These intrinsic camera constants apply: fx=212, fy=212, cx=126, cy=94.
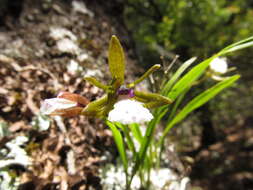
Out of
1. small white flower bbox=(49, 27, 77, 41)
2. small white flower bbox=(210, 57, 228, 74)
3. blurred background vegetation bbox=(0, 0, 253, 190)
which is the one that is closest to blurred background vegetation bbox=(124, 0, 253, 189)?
blurred background vegetation bbox=(0, 0, 253, 190)

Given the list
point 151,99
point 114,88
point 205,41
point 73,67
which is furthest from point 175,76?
point 205,41

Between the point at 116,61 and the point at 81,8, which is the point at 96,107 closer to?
the point at 116,61

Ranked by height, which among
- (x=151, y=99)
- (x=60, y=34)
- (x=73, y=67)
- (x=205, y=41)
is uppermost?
(x=205, y=41)

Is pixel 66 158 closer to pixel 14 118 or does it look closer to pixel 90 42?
pixel 14 118

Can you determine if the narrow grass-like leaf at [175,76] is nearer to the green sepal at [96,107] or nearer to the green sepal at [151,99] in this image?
the green sepal at [151,99]

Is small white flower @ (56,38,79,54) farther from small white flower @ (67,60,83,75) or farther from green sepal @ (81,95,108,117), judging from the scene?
green sepal @ (81,95,108,117)

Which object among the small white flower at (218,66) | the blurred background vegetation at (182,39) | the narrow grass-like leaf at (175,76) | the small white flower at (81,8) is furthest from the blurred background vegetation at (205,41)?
the narrow grass-like leaf at (175,76)

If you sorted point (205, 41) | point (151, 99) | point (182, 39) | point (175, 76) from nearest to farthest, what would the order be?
1. point (151, 99)
2. point (175, 76)
3. point (182, 39)
4. point (205, 41)
